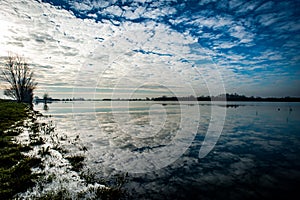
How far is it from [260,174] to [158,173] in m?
4.89

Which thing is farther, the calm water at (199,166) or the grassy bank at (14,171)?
the calm water at (199,166)

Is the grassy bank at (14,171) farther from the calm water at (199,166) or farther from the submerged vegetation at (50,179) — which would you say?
the calm water at (199,166)

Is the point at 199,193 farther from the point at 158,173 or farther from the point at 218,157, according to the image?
the point at 218,157

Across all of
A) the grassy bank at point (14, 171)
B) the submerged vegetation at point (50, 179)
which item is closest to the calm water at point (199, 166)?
the submerged vegetation at point (50, 179)

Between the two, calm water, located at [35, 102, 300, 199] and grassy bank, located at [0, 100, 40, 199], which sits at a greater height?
grassy bank, located at [0, 100, 40, 199]

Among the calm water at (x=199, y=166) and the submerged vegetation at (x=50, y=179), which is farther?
the calm water at (x=199, y=166)

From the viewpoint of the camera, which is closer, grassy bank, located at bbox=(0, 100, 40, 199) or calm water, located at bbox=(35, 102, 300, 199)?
grassy bank, located at bbox=(0, 100, 40, 199)

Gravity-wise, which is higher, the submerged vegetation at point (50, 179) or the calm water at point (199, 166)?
the submerged vegetation at point (50, 179)

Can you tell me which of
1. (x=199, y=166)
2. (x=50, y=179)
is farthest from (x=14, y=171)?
(x=199, y=166)

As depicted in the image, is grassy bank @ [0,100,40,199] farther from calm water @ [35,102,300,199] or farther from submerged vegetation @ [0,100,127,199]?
calm water @ [35,102,300,199]

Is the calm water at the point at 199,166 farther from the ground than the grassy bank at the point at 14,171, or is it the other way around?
the grassy bank at the point at 14,171

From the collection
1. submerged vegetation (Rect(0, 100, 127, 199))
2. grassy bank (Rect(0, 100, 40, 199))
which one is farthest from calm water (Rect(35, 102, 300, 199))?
grassy bank (Rect(0, 100, 40, 199))

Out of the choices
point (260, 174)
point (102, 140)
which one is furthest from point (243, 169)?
point (102, 140)

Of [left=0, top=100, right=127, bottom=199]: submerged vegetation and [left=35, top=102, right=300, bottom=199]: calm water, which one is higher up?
[left=0, top=100, right=127, bottom=199]: submerged vegetation
